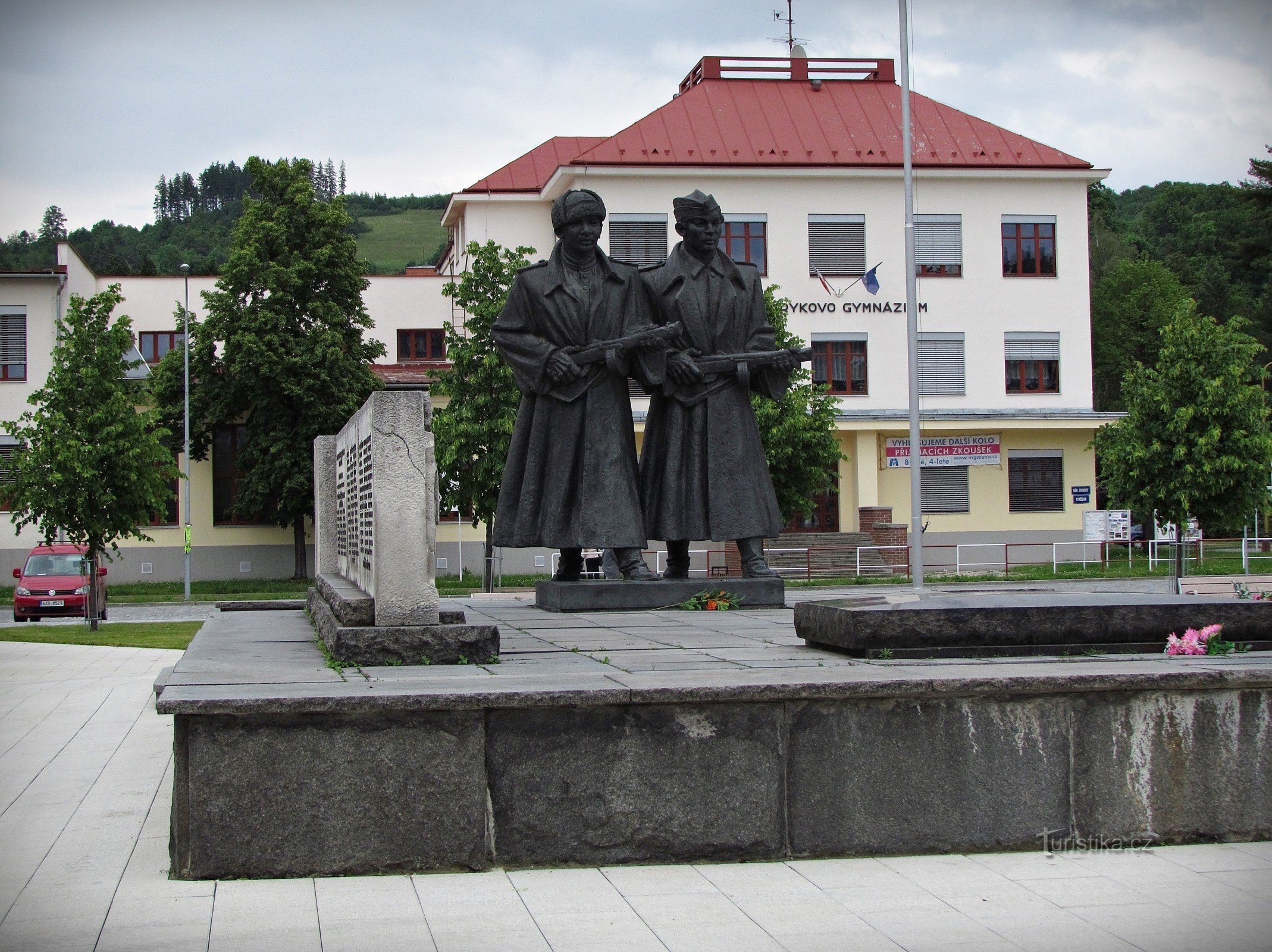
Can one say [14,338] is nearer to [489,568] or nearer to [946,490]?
[489,568]

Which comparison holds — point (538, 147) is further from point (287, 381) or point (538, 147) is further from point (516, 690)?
point (516, 690)

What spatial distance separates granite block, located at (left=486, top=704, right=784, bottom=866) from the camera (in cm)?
559

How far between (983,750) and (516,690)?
1981 mm

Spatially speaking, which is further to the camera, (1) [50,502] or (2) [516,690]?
(1) [50,502]

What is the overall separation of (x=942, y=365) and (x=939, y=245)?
340cm

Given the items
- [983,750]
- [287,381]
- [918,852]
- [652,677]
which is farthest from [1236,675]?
[287,381]

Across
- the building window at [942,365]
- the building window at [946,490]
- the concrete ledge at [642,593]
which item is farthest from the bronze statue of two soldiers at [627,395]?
the building window at [942,365]

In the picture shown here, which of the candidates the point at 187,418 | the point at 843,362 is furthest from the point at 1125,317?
the point at 187,418

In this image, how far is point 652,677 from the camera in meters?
5.98

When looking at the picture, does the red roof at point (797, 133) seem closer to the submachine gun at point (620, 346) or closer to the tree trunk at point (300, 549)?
the tree trunk at point (300, 549)

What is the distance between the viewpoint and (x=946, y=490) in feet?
129

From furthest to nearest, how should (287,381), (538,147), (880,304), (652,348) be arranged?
(538,147) < (880,304) < (287,381) < (652,348)

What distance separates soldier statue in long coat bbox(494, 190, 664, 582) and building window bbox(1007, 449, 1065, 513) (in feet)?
101

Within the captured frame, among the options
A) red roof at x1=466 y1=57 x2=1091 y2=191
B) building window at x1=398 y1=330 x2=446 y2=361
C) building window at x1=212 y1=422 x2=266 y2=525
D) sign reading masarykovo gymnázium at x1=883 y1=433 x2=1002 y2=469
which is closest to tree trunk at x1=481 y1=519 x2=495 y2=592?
building window at x1=212 y1=422 x2=266 y2=525
